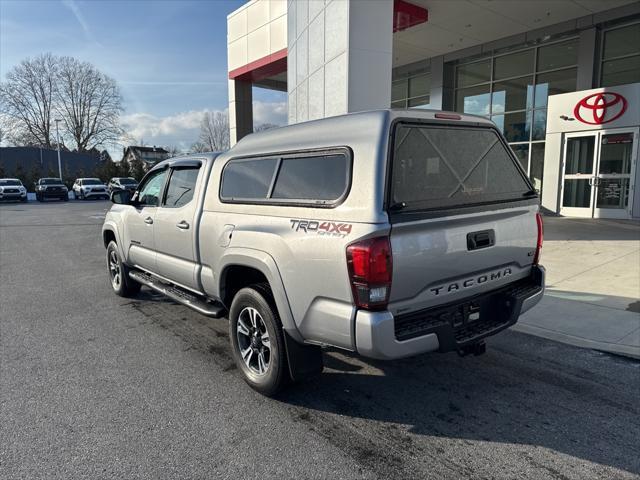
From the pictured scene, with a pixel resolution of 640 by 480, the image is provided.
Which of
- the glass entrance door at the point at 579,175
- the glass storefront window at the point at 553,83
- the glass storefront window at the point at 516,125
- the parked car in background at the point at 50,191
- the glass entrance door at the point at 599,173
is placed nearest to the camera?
the glass entrance door at the point at 599,173

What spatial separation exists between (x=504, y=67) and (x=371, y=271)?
19926 mm

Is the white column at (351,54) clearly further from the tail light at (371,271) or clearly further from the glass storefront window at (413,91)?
the glass storefront window at (413,91)

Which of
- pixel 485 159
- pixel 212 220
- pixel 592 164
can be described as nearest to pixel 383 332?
pixel 485 159

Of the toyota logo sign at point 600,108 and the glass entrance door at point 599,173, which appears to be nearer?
the toyota logo sign at point 600,108

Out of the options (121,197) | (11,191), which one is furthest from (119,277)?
(11,191)

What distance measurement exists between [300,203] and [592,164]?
1515 cm

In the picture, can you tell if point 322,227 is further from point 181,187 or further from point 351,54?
point 351,54

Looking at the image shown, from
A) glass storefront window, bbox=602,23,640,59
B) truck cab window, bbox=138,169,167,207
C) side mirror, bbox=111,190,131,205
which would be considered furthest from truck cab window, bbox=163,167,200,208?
glass storefront window, bbox=602,23,640,59

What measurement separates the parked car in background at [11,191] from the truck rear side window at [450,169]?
36.5 m

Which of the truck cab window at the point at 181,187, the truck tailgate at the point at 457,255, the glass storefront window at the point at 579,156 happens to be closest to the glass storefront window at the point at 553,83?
the glass storefront window at the point at 579,156

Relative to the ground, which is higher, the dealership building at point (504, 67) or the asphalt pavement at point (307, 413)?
the dealership building at point (504, 67)

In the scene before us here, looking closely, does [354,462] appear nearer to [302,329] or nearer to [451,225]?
[302,329]

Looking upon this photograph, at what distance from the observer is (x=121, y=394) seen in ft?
12.0

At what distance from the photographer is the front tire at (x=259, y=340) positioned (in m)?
3.41
